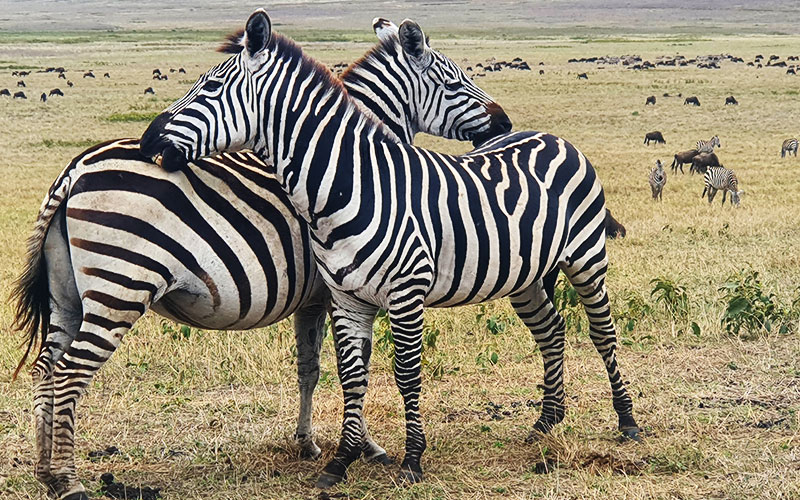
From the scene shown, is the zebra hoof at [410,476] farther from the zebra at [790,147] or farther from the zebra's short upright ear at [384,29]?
the zebra at [790,147]

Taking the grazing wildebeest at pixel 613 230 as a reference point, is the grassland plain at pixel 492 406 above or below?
above

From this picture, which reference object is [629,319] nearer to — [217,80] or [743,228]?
[217,80]

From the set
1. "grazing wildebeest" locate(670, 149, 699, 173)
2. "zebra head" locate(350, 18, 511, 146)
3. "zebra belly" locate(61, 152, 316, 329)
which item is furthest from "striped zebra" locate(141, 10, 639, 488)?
"grazing wildebeest" locate(670, 149, 699, 173)

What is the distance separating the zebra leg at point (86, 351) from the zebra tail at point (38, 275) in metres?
0.43

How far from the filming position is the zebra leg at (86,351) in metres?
4.37

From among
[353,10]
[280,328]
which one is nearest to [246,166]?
[280,328]

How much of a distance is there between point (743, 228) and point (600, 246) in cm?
871

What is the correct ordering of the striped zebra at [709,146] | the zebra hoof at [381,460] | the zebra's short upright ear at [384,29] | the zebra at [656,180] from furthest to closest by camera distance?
1. the striped zebra at [709,146]
2. the zebra at [656,180]
3. the zebra's short upright ear at [384,29]
4. the zebra hoof at [381,460]

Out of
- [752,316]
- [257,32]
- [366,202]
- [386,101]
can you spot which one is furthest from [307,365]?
[752,316]

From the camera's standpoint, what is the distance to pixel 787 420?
216 inches

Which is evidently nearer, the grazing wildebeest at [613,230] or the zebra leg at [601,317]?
the zebra leg at [601,317]

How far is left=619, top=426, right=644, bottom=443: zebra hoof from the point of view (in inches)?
216

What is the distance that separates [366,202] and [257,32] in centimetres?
98

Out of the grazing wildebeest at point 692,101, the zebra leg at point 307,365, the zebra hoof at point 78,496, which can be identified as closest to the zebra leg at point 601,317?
the zebra leg at point 307,365
